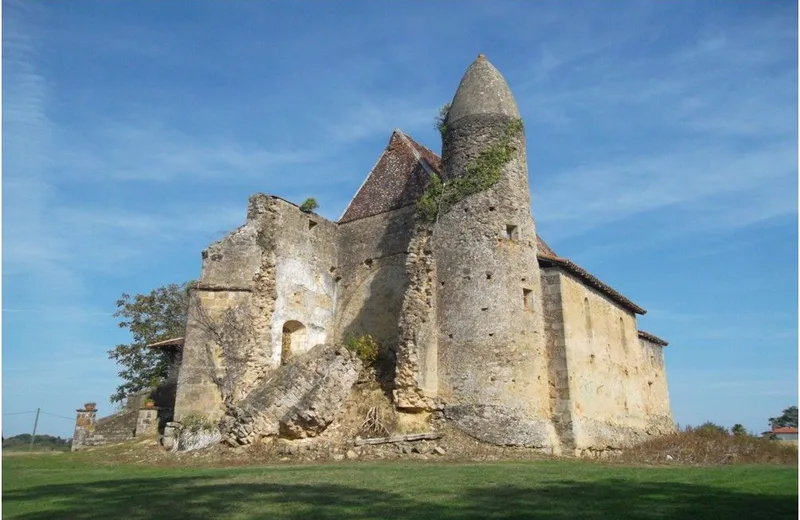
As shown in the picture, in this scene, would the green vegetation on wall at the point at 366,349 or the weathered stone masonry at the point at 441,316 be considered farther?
the green vegetation on wall at the point at 366,349

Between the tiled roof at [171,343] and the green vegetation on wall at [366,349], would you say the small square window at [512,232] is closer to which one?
the green vegetation on wall at [366,349]

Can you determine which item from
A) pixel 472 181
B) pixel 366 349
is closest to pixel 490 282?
pixel 472 181

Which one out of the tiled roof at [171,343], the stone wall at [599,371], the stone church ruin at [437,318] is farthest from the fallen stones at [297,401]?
the tiled roof at [171,343]

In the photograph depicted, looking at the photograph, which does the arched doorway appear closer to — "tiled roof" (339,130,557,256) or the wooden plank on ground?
"tiled roof" (339,130,557,256)

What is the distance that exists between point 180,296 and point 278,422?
56.6 ft

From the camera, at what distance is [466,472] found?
424 inches

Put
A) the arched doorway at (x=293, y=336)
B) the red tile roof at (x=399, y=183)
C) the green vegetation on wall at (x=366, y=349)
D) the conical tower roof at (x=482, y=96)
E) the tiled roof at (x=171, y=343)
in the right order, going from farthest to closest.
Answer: the tiled roof at (x=171, y=343)
the red tile roof at (x=399, y=183)
the arched doorway at (x=293, y=336)
the conical tower roof at (x=482, y=96)
the green vegetation on wall at (x=366, y=349)

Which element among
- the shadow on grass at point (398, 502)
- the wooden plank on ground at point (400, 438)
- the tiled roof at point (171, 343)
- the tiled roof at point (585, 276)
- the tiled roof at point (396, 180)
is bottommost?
the shadow on grass at point (398, 502)

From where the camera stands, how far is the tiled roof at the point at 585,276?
56.9 ft

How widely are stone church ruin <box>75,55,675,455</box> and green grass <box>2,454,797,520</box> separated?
12.6 feet

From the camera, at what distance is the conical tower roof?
17.9 m

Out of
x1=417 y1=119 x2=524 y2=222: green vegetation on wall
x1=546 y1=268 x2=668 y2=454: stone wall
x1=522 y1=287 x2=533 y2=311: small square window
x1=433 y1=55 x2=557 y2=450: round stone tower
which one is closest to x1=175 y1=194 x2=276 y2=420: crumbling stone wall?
x1=417 y1=119 x2=524 y2=222: green vegetation on wall

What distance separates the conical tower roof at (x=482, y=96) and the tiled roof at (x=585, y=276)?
4049mm

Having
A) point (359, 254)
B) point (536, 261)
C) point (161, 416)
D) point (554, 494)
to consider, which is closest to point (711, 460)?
point (536, 261)
